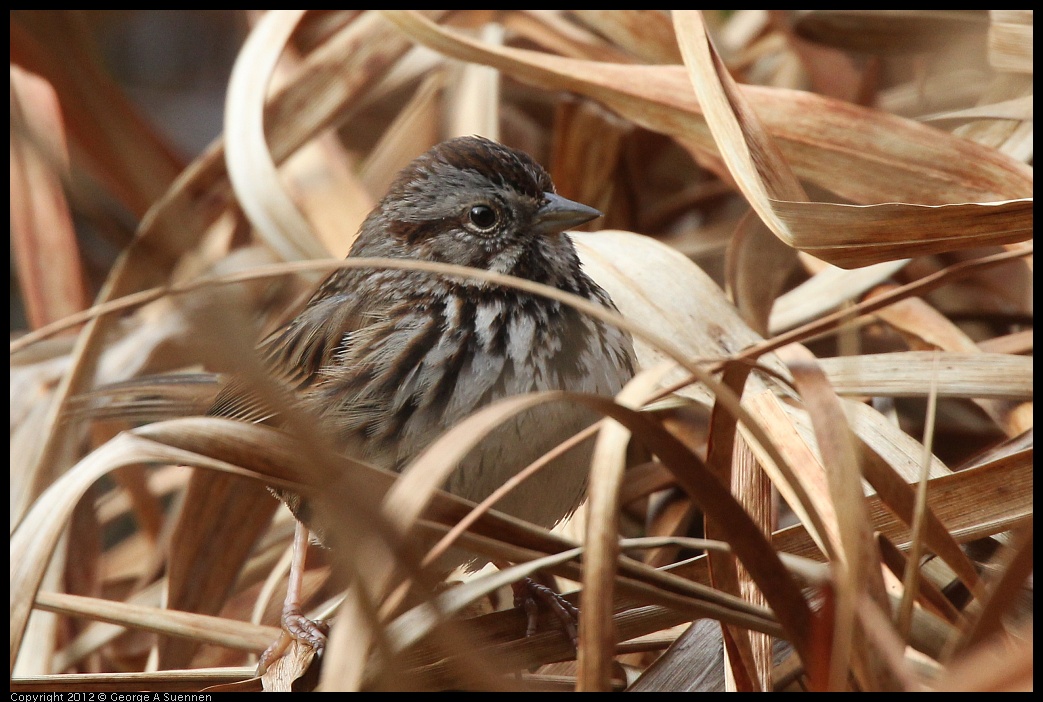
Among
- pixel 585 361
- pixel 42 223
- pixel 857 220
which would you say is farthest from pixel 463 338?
pixel 42 223

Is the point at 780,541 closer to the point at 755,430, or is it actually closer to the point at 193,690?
the point at 755,430

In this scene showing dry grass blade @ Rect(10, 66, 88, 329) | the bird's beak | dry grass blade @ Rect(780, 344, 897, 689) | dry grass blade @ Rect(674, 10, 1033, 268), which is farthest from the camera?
dry grass blade @ Rect(10, 66, 88, 329)

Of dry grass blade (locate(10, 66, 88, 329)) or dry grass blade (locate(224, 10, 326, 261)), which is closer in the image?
dry grass blade (locate(224, 10, 326, 261))

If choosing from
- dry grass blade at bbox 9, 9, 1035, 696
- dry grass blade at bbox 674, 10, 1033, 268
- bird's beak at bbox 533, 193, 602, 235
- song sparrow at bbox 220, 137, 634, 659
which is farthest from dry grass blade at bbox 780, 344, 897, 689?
bird's beak at bbox 533, 193, 602, 235

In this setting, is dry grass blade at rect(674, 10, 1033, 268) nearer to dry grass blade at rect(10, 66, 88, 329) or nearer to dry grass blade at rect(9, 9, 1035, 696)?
dry grass blade at rect(9, 9, 1035, 696)

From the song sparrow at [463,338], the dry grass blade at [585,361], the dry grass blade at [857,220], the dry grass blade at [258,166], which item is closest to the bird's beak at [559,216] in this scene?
the song sparrow at [463,338]

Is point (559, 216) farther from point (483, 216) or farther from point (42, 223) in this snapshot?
point (42, 223)

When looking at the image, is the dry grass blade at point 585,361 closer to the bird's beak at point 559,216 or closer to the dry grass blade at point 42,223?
the dry grass blade at point 42,223

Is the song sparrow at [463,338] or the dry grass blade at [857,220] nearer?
the dry grass blade at [857,220]

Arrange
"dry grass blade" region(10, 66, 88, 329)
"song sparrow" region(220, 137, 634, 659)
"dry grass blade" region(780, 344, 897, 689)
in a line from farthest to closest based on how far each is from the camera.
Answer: "dry grass blade" region(10, 66, 88, 329) < "song sparrow" region(220, 137, 634, 659) < "dry grass blade" region(780, 344, 897, 689)
